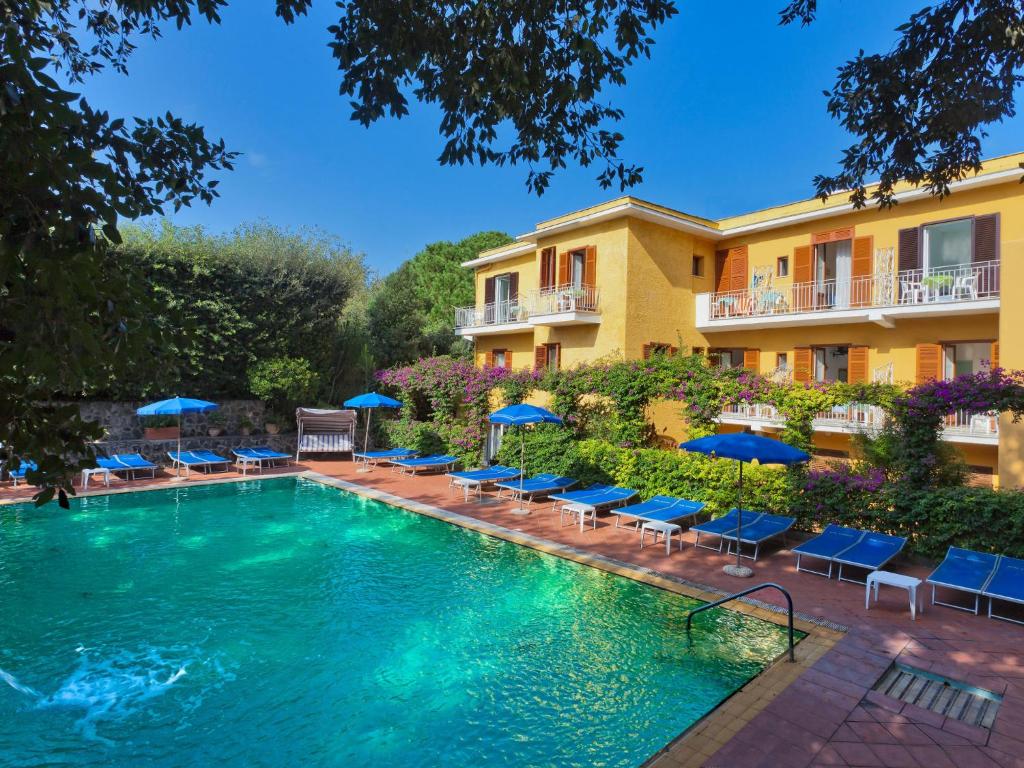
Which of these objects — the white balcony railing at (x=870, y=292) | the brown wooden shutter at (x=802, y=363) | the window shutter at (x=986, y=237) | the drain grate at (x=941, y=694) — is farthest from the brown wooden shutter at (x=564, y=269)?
the drain grate at (x=941, y=694)

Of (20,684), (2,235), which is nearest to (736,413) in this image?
(20,684)

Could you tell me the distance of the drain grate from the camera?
4.96 m

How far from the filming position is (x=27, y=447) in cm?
172

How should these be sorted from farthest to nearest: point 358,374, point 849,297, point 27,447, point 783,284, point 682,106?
point 358,374, point 783,284, point 849,297, point 682,106, point 27,447

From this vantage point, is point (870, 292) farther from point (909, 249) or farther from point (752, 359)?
point (752, 359)

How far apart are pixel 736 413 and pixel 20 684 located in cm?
1646

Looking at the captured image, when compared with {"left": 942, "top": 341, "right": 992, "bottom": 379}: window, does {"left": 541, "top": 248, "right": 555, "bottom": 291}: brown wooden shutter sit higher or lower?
higher

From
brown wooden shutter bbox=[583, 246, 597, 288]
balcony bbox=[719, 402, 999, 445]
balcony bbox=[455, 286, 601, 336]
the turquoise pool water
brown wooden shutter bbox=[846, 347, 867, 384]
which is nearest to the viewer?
the turquoise pool water

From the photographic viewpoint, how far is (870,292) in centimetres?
1600

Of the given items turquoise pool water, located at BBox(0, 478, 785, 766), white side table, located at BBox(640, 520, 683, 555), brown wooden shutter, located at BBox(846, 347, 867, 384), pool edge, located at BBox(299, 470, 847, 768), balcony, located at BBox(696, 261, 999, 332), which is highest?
balcony, located at BBox(696, 261, 999, 332)

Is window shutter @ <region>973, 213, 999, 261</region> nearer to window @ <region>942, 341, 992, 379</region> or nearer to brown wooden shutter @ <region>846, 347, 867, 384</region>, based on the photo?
window @ <region>942, 341, 992, 379</region>

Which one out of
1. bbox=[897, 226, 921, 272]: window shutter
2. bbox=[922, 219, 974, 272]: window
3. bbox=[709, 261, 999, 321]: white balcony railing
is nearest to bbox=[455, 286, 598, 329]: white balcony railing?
bbox=[709, 261, 999, 321]: white balcony railing

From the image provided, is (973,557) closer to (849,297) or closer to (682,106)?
(682,106)

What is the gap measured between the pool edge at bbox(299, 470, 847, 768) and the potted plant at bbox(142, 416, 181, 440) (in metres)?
10.7
